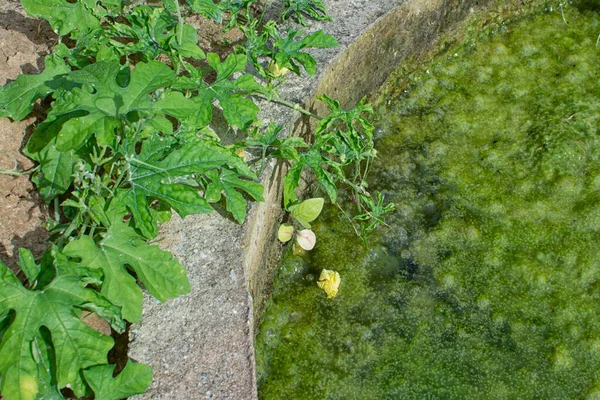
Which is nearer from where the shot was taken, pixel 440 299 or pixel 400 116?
pixel 440 299

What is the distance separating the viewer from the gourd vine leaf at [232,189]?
5.19ft

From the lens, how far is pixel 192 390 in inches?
54.9

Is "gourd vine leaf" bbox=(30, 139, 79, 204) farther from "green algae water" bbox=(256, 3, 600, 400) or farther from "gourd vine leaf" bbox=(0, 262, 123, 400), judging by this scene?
"green algae water" bbox=(256, 3, 600, 400)

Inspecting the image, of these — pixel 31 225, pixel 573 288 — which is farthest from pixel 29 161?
pixel 573 288

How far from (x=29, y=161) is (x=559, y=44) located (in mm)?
2075

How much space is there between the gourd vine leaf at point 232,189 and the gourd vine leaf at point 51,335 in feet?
1.27

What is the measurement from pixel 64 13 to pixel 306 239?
0.92m

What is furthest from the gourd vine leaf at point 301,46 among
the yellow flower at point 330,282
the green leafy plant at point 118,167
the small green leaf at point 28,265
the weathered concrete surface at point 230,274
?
the small green leaf at point 28,265

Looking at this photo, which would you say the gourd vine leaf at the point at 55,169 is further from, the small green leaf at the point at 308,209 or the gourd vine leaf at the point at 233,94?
the small green leaf at the point at 308,209

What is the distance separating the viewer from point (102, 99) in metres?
1.51

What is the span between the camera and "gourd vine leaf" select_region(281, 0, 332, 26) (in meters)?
2.10

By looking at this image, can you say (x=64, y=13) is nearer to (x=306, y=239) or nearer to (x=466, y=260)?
(x=306, y=239)

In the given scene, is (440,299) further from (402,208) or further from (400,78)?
(400,78)

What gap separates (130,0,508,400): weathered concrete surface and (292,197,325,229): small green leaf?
3.0 inches
